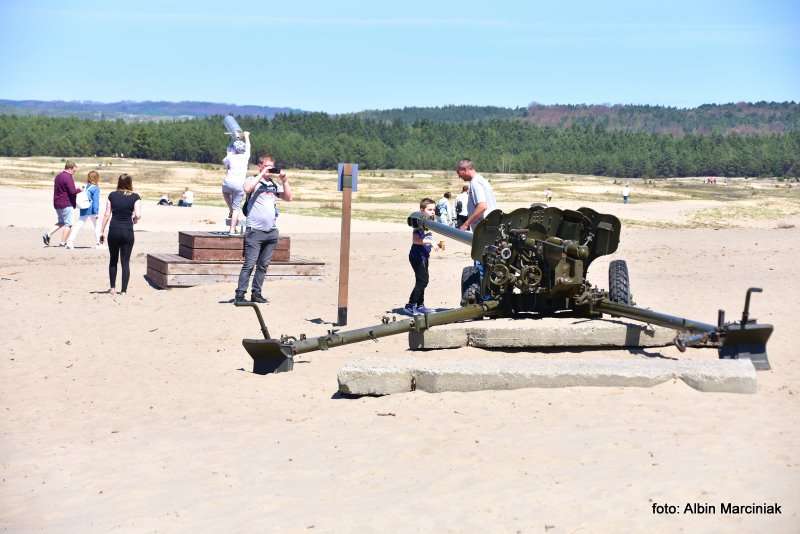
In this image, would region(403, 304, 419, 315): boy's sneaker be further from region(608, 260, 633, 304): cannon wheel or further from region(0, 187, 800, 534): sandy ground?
region(608, 260, 633, 304): cannon wheel

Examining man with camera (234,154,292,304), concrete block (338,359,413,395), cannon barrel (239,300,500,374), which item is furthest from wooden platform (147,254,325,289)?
concrete block (338,359,413,395)

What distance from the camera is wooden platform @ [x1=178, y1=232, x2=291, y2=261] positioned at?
15719 millimetres

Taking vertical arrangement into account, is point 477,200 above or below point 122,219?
above

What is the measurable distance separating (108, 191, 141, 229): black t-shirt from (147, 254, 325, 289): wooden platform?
96 cm

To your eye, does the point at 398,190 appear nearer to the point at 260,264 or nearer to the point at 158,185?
the point at 158,185

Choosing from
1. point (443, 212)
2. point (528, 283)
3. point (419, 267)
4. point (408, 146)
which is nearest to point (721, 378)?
point (528, 283)

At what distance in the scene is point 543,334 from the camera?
9656mm

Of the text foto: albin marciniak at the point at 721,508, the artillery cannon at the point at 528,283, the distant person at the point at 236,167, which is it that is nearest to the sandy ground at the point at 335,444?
the text foto: albin marciniak at the point at 721,508

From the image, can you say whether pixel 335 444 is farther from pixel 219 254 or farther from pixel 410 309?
pixel 219 254

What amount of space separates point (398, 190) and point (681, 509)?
6240 cm

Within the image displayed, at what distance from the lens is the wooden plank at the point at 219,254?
15719mm

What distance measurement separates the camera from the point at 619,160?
386ft

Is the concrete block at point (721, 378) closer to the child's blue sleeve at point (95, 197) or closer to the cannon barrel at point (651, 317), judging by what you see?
the cannon barrel at point (651, 317)

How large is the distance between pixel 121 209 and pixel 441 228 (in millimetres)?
4861
